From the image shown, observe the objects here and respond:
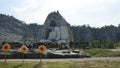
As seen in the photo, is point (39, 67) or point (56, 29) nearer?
point (39, 67)

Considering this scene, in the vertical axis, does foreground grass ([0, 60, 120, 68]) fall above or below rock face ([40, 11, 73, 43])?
below

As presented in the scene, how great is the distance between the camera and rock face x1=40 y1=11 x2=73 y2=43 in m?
120

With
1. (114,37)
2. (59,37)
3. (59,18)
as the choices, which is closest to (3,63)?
(59,37)

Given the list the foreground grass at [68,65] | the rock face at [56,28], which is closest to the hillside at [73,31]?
the rock face at [56,28]

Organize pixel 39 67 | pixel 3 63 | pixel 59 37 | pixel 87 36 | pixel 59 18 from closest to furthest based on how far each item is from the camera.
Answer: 1. pixel 39 67
2. pixel 3 63
3. pixel 59 37
4. pixel 59 18
5. pixel 87 36

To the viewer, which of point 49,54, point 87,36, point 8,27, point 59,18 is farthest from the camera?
point 87,36

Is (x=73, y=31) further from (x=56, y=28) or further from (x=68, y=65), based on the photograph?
(x=68, y=65)

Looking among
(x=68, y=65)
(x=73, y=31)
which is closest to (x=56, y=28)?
(x=73, y=31)

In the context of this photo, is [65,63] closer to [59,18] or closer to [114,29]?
[59,18]

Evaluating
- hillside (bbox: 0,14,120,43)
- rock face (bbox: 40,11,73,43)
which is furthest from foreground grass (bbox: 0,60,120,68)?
hillside (bbox: 0,14,120,43)

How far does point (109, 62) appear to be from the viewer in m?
31.7

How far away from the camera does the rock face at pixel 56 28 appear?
120 m

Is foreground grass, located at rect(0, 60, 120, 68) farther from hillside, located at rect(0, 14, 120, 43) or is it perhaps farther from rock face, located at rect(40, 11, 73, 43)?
hillside, located at rect(0, 14, 120, 43)

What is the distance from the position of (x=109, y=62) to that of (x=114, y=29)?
16719 centimetres
